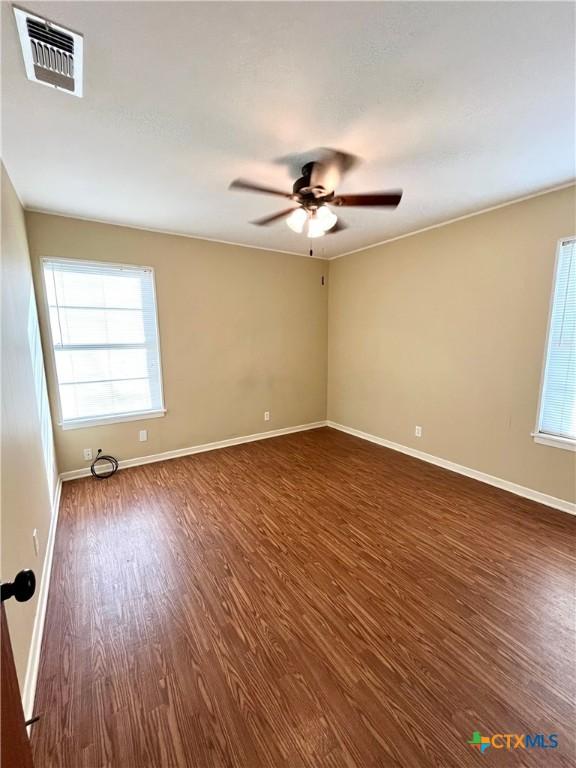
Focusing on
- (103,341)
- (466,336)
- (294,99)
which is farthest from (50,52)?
(466,336)

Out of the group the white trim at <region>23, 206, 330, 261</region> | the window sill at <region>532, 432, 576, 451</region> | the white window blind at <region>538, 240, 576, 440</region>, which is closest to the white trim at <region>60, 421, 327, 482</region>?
the white trim at <region>23, 206, 330, 261</region>

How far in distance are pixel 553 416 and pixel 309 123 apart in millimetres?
2964

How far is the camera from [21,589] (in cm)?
72

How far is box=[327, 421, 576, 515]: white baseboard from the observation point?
280 centimetres

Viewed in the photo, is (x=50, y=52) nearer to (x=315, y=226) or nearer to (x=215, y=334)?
(x=315, y=226)

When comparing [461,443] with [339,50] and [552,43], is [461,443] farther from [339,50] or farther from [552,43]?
[339,50]

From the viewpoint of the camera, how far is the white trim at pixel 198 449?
3.44 metres

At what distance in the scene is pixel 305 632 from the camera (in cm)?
166

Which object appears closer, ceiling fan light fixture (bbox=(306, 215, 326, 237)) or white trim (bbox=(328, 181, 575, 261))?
ceiling fan light fixture (bbox=(306, 215, 326, 237))

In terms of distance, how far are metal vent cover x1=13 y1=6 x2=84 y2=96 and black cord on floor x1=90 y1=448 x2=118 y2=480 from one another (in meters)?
3.10

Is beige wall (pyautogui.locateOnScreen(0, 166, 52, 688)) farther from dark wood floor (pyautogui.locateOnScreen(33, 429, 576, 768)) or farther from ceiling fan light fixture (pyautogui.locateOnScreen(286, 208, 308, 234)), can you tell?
ceiling fan light fixture (pyautogui.locateOnScreen(286, 208, 308, 234))

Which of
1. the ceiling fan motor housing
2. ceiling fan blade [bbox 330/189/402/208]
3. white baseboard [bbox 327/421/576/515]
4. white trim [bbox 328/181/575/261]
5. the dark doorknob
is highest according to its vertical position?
white trim [bbox 328/181/575/261]

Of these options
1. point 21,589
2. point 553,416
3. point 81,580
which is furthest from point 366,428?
point 21,589

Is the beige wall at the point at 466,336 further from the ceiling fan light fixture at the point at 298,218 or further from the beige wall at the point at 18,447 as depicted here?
the beige wall at the point at 18,447
